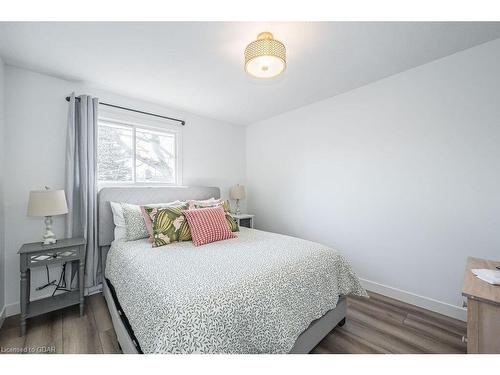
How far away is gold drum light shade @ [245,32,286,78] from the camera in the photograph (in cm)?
138

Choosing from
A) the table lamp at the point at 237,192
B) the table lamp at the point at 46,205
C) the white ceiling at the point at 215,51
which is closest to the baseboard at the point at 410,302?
the table lamp at the point at 46,205

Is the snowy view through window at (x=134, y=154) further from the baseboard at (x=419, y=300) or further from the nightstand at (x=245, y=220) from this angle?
the baseboard at (x=419, y=300)

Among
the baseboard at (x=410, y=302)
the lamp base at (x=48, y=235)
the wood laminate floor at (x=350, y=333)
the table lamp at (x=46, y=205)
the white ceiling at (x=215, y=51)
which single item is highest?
the white ceiling at (x=215, y=51)

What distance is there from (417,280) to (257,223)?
7.58ft

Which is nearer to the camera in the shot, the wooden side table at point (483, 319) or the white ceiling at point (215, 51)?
the wooden side table at point (483, 319)

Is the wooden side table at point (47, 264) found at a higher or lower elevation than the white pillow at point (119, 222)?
lower

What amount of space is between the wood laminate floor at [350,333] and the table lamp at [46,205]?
72cm

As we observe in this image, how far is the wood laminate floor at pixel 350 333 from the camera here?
1.54 m

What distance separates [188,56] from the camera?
1829 mm

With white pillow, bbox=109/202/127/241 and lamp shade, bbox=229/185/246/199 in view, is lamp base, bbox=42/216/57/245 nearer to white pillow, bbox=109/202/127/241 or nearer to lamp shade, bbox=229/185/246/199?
white pillow, bbox=109/202/127/241

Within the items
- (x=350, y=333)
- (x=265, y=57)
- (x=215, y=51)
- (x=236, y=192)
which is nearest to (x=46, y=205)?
(x=215, y=51)

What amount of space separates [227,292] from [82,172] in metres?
2.11
